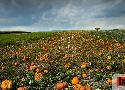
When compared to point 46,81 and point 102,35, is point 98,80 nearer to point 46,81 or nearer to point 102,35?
point 46,81

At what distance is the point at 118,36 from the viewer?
105 ft

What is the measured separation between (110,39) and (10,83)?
71.1ft

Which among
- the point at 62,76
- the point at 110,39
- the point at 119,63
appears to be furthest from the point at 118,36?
the point at 62,76

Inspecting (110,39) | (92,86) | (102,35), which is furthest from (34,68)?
(102,35)

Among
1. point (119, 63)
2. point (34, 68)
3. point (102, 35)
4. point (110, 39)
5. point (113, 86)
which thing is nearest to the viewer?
point (113, 86)

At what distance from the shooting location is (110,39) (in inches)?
1209

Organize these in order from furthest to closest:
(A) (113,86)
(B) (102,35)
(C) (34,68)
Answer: (B) (102,35) → (C) (34,68) → (A) (113,86)

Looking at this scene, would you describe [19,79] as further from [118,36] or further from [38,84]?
[118,36]

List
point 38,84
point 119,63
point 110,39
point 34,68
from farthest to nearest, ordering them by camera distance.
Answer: point 110,39 < point 119,63 < point 34,68 < point 38,84

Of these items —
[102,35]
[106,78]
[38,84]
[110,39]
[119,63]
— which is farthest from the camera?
[102,35]

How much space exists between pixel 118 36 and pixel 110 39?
5.63 ft

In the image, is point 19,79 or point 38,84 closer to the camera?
point 38,84

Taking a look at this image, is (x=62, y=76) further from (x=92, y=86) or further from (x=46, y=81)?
(x=92, y=86)

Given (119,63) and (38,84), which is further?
(119,63)
